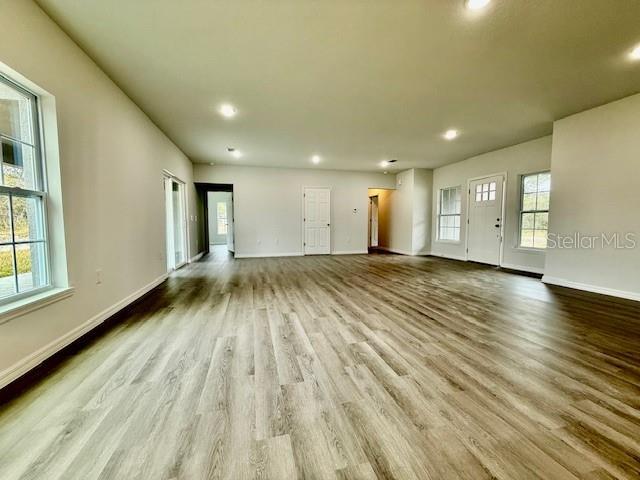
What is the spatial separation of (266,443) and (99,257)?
2563 millimetres

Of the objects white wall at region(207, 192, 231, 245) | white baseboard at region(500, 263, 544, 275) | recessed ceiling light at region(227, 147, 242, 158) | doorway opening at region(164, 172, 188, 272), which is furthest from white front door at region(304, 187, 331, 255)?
white wall at region(207, 192, 231, 245)

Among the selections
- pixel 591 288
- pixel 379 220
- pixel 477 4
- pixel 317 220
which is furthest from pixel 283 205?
pixel 591 288

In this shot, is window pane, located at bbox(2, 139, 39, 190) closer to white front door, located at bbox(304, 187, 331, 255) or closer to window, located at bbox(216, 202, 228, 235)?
white front door, located at bbox(304, 187, 331, 255)

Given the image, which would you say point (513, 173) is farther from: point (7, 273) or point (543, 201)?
point (7, 273)

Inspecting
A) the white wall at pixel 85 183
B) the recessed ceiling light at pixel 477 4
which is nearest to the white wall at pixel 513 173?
the recessed ceiling light at pixel 477 4

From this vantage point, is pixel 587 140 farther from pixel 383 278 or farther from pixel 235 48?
pixel 235 48

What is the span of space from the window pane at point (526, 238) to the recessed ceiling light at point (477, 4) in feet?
16.1

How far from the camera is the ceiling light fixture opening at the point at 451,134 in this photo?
482 centimetres

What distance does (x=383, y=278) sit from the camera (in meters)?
4.90

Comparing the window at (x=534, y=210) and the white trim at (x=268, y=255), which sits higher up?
the window at (x=534, y=210)

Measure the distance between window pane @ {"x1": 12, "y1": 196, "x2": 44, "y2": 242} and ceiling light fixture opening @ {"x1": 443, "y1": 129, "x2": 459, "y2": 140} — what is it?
5535 mm

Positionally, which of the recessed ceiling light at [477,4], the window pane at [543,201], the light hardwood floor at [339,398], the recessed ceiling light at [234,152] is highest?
the recessed ceiling light at [234,152]

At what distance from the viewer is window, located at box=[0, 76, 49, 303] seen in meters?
1.78

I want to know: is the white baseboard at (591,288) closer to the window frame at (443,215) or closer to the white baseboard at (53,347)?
the window frame at (443,215)
